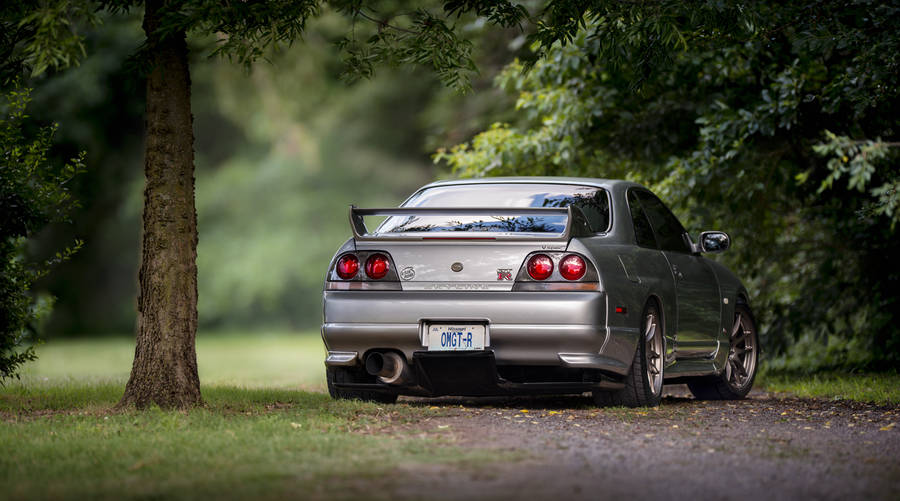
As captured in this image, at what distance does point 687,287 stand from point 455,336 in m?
2.45

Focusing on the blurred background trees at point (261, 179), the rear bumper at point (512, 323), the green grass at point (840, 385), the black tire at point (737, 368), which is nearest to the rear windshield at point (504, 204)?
the rear bumper at point (512, 323)

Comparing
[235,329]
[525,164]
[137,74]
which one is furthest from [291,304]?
[137,74]

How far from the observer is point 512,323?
316 inches

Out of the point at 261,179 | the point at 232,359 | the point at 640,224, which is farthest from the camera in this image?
the point at 261,179

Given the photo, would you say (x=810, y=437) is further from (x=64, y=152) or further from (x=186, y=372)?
(x=64, y=152)

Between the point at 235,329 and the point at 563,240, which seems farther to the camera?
the point at 235,329

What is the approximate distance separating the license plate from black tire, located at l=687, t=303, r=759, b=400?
10.3ft

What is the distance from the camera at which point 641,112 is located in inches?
538

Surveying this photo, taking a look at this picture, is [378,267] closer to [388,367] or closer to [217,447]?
[388,367]

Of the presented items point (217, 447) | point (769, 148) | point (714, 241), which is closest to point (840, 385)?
point (769, 148)

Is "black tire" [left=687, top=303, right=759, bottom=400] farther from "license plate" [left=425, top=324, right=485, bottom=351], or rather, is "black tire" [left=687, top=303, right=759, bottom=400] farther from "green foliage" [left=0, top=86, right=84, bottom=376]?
"green foliage" [left=0, top=86, right=84, bottom=376]

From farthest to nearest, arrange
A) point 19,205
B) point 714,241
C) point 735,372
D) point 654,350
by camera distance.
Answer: point 735,372 → point 714,241 → point 654,350 → point 19,205

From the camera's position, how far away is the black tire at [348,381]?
28.8 ft

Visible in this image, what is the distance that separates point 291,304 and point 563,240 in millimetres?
36007
